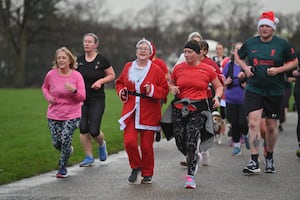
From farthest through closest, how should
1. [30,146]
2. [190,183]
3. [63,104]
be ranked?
[30,146]
[63,104]
[190,183]

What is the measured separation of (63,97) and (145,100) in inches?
51.9

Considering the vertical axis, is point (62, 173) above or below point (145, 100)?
below

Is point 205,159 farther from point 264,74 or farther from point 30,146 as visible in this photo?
point 30,146

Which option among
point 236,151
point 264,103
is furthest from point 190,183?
point 236,151

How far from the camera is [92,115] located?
991 cm

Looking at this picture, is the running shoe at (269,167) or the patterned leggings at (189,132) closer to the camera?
the patterned leggings at (189,132)

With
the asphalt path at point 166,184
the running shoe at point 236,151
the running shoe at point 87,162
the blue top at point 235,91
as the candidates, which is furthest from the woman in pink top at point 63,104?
the blue top at point 235,91

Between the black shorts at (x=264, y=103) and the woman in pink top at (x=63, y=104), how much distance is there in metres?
2.35

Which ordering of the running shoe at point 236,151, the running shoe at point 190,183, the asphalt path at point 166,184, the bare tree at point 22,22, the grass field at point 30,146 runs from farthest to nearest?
the bare tree at point 22,22 < the running shoe at point 236,151 < the grass field at point 30,146 < the running shoe at point 190,183 < the asphalt path at point 166,184

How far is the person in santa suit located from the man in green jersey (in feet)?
4.62

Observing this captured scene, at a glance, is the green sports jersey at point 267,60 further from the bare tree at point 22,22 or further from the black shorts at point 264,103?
the bare tree at point 22,22

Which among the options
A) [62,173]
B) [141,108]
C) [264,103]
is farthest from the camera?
[264,103]

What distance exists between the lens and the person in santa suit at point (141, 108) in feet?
26.9

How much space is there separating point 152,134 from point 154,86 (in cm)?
66
